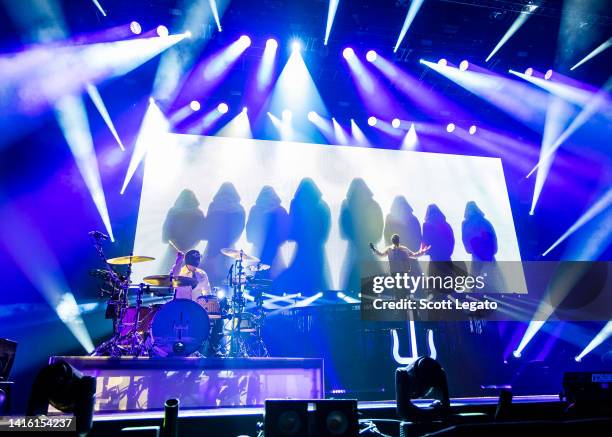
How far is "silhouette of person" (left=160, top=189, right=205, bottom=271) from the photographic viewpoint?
5328mm

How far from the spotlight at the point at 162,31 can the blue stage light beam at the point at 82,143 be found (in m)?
1.40

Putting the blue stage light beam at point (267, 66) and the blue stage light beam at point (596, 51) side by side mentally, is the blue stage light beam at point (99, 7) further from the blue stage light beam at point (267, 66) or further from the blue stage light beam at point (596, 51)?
the blue stage light beam at point (596, 51)

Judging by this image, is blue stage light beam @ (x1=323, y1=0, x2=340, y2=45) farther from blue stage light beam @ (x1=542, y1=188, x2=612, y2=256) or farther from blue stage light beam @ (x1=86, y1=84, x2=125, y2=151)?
blue stage light beam @ (x1=542, y1=188, x2=612, y2=256)

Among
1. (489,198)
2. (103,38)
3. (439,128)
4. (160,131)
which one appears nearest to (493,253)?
(489,198)

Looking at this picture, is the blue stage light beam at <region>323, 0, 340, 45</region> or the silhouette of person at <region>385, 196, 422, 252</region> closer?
the blue stage light beam at <region>323, 0, 340, 45</region>

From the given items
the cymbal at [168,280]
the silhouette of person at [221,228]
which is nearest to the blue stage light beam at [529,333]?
the silhouette of person at [221,228]

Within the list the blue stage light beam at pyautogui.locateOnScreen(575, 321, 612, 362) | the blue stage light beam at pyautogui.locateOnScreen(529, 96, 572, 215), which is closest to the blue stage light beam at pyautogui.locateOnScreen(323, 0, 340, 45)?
the blue stage light beam at pyautogui.locateOnScreen(529, 96, 572, 215)

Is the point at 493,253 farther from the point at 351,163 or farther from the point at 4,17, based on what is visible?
the point at 4,17

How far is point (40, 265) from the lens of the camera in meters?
4.70

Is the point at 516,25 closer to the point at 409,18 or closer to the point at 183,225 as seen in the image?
the point at 409,18

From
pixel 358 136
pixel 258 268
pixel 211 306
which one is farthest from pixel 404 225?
pixel 211 306

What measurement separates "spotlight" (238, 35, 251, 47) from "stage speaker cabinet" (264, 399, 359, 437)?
4.94 metres

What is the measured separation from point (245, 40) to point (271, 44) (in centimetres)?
37

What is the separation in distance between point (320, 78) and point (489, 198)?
11.2 ft
